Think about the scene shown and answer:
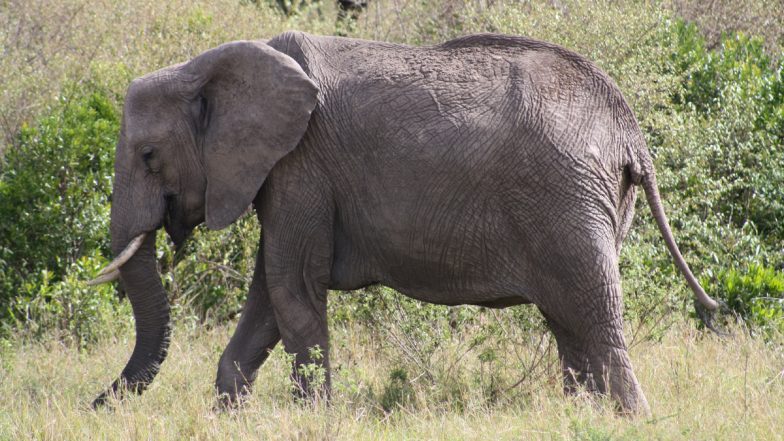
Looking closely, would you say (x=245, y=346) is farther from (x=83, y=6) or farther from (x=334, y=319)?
(x=83, y=6)

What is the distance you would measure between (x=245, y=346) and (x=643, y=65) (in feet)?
13.6

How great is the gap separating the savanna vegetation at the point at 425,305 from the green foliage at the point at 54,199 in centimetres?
2

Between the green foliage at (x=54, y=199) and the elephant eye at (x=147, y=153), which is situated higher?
the elephant eye at (x=147, y=153)

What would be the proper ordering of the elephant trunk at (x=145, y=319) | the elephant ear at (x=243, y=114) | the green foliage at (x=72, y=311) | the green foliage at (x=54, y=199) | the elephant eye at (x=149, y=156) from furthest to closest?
the green foliage at (x=54, y=199) → the green foliage at (x=72, y=311) → the elephant trunk at (x=145, y=319) → the elephant eye at (x=149, y=156) → the elephant ear at (x=243, y=114)

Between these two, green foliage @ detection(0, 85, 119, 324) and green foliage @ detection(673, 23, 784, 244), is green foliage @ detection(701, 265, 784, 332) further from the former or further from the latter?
green foliage @ detection(0, 85, 119, 324)

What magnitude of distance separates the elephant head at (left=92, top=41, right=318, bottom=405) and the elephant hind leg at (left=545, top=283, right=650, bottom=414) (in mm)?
1770

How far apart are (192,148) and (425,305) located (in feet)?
7.14

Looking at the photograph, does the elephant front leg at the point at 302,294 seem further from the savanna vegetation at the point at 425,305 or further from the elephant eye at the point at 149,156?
the elephant eye at the point at 149,156

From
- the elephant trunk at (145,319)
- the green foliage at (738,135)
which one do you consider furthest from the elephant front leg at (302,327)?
the green foliage at (738,135)

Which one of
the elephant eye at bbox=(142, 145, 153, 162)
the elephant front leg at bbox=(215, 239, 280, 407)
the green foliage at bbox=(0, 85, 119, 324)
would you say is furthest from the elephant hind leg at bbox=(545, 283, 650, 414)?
the green foliage at bbox=(0, 85, 119, 324)

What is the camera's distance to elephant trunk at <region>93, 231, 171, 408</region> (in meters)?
6.82

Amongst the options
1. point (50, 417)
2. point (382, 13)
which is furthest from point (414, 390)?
point (382, 13)

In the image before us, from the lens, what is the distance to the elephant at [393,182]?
6117 millimetres

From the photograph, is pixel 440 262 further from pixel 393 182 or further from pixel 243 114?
pixel 243 114
